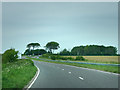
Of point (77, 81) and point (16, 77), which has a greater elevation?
point (16, 77)

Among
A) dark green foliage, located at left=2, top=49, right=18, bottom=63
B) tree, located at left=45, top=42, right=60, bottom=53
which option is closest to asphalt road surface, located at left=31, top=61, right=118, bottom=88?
dark green foliage, located at left=2, top=49, right=18, bottom=63

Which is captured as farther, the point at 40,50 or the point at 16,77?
the point at 40,50

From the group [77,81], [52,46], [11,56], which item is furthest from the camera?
[52,46]

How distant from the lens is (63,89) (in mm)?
11195

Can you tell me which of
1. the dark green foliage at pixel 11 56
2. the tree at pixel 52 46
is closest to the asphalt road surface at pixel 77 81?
the dark green foliage at pixel 11 56

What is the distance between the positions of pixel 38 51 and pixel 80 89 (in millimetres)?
162683

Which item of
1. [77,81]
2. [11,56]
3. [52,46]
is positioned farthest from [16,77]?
[52,46]

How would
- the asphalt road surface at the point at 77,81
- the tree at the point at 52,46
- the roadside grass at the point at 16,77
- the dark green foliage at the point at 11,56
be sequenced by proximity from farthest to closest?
the tree at the point at 52,46
the dark green foliage at the point at 11,56
the asphalt road surface at the point at 77,81
the roadside grass at the point at 16,77

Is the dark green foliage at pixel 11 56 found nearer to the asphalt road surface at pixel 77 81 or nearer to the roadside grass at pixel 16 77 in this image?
the roadside grass at pixel 16 77

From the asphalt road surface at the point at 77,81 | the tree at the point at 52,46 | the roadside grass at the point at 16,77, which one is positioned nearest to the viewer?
the roadside grass at the point at 16,77

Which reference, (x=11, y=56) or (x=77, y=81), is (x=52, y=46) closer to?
(x=11, y=56)

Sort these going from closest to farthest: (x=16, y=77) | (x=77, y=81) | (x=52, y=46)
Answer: (x=77, y=81) < (x=16, y=77) < (x=52, y=46)

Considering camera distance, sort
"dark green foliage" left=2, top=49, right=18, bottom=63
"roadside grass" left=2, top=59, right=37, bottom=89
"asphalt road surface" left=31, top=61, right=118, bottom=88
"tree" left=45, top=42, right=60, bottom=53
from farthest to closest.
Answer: "tree" left=45, top=42, right=60, bottom=53 → "dark green foliage" left=2, top=49, right=18, bottom=63 → "asphalt road surface" left=31, top=61, right=118, bottom=88 → "roadside grass" left=2, top=59, right=37, bottom=89

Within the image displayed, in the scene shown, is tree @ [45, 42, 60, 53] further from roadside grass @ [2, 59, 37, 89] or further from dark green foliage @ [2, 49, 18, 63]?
roadside grass @ [2, 59, 37, 89]
